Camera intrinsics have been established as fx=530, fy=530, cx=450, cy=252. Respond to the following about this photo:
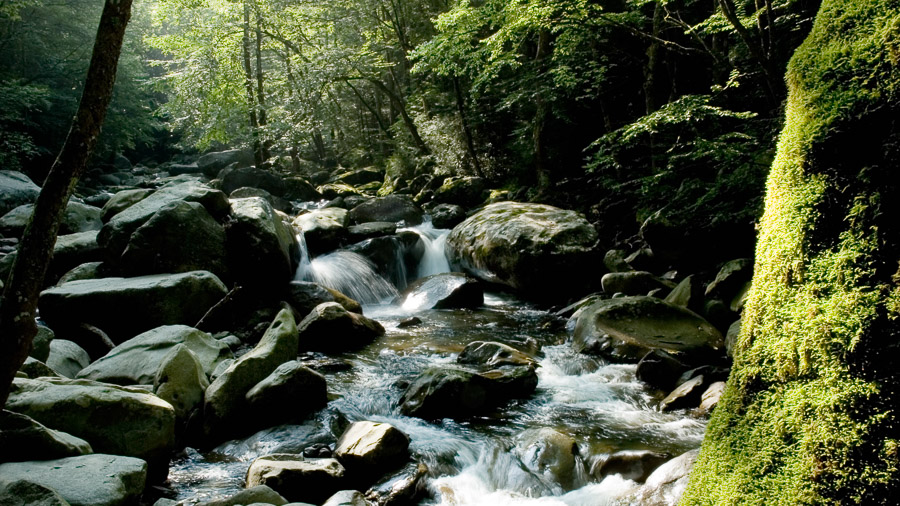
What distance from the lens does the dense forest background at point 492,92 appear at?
8461 millimetres

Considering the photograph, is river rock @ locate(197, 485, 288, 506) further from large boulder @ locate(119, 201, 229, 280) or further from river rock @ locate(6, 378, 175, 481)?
large boulder @ locate(119, 201, 229, 280)

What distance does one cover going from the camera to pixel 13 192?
15.2 metres

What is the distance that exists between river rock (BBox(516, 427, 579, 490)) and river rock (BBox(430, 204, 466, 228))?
34.2ft

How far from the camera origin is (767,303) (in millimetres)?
2500

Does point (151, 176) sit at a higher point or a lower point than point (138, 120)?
lower

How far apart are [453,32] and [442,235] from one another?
19.3 ft

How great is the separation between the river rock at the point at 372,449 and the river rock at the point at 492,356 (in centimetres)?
248

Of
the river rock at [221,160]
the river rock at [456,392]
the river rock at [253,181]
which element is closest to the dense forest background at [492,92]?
the river rock at [253,181]

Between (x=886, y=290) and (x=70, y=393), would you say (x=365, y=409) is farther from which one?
(x=886, y=290)

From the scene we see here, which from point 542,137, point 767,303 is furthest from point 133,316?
point 542,137

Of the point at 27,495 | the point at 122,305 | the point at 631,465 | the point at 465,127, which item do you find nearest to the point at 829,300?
the point at 631,465

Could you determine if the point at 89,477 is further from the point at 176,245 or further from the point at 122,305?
the point at 176,245

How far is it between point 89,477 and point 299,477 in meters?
1.46

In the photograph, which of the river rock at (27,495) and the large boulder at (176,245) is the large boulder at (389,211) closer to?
the large boulder at (176,245)
